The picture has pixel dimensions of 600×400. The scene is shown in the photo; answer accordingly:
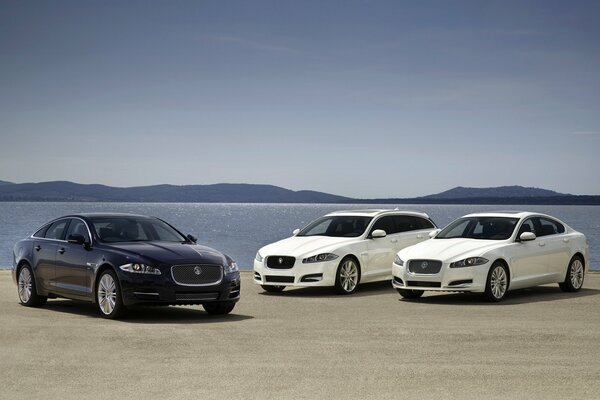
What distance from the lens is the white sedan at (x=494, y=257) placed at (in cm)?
1914

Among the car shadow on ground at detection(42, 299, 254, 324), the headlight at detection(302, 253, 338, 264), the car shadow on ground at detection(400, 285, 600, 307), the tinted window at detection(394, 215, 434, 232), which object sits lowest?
the car shadow on ground at detection(42, 299, 254, 324)

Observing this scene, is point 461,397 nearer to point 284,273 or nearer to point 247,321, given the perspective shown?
point 247,321

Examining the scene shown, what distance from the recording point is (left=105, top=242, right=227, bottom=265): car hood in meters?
16.0

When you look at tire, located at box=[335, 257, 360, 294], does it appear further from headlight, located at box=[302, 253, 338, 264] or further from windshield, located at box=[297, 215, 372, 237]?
windshield, located at box=[297, 215, 372, 237]

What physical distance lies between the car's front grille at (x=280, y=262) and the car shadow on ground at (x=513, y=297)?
2.43 metres

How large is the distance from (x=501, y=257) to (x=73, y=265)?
7839mm

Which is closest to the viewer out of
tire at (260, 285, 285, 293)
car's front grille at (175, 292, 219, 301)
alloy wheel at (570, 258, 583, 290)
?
car's front grille at (175, 292, 219, 301)

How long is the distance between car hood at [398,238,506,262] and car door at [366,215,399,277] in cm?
166

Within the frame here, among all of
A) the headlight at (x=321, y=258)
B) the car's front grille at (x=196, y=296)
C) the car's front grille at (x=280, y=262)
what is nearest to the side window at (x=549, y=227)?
the headlight at (x=321, y=258)

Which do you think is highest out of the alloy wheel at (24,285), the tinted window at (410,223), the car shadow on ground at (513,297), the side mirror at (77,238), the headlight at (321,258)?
the tinted window at (410,223)

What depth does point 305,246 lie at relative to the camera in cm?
2123

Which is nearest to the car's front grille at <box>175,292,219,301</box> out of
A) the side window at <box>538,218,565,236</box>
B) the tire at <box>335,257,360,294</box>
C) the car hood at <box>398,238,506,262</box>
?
the car hood at <box>398,238,506,262</box>

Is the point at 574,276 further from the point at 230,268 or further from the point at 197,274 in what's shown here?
the point at 197,274

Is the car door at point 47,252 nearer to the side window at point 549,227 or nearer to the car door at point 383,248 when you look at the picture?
the car door at point 383,248
